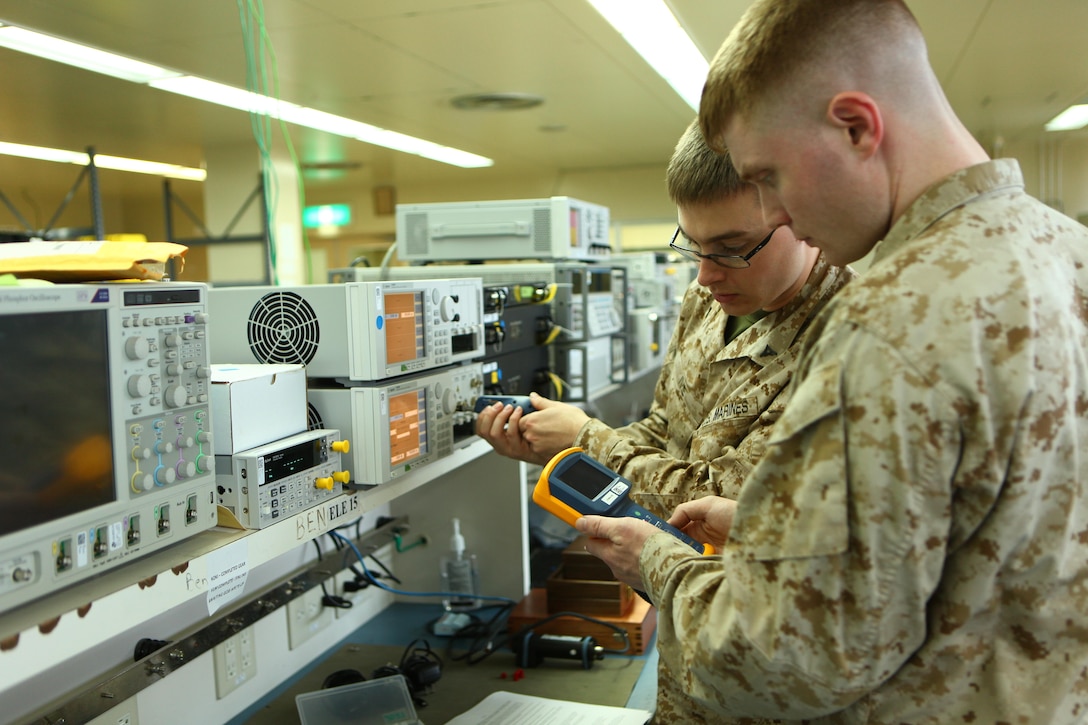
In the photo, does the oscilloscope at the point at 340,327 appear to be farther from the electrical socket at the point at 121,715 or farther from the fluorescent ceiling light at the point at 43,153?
the fluorescent ceiling light at the point at 43,153

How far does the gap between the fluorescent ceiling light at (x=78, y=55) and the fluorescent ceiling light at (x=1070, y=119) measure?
661 centimetres

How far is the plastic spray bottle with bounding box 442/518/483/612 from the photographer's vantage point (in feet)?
7.34

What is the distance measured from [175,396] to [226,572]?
0.24 m

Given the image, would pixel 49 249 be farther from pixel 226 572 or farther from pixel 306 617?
pixel 306 617

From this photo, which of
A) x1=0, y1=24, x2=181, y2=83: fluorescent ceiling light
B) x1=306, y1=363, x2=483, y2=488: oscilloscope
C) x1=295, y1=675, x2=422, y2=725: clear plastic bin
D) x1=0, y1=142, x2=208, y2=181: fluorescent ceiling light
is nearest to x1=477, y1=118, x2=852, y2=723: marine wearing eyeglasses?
x1=306, y1=363, x2=483, y2=488: oscilloscope

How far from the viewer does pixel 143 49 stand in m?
4.23

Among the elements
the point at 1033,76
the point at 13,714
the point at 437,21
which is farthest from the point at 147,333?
the point at 1033,76

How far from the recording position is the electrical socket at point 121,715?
141 cm

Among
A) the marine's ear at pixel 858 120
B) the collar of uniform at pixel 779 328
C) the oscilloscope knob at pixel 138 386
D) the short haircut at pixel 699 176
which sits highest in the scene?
the short haircut at pixel 699 176

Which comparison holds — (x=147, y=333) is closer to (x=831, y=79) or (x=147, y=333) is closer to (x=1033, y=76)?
(x=831, y=79)

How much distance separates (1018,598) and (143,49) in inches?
183

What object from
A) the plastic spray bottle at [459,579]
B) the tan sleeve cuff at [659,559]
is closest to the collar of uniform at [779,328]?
the tan sleeve cuff at [659,559]

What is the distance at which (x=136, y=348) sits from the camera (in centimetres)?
90

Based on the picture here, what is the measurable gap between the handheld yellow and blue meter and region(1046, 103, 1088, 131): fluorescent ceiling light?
6.88 meters
